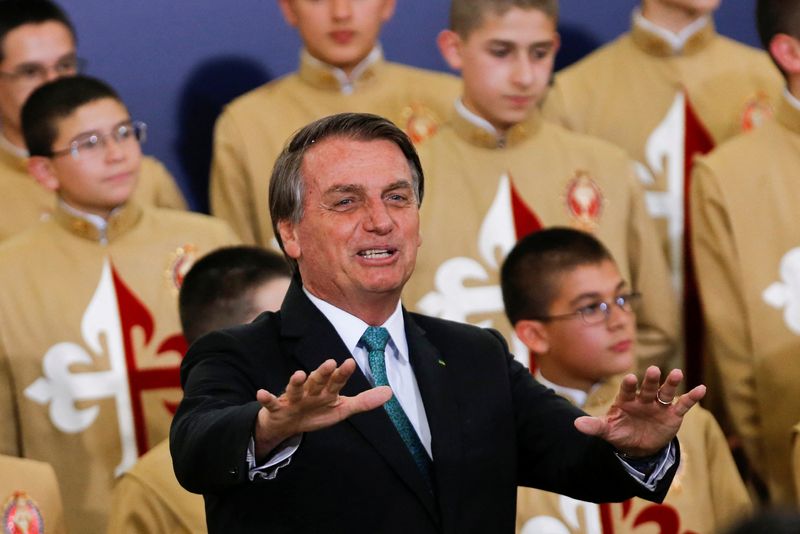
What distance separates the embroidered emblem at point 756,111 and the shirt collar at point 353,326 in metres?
2.47

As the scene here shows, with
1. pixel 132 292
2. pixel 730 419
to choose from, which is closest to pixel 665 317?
→ pixel 730 419

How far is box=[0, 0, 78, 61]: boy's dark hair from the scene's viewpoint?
14.5ft

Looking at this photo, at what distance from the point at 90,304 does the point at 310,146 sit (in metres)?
1.90

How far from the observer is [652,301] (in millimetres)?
4109

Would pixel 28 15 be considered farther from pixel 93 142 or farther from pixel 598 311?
pixel 598 311

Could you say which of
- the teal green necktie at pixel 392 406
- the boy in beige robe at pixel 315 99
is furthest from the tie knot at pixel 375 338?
the boy in beige robe at pixel 315 99

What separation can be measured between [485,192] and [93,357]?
1052 mm

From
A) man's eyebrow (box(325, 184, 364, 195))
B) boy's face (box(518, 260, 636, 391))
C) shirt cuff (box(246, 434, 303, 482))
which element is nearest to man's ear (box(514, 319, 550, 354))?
boy's face (box(518, 260, 636, 391))

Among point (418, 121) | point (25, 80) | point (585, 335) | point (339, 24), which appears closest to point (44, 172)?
point (25, 80)

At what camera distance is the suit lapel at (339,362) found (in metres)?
2.11

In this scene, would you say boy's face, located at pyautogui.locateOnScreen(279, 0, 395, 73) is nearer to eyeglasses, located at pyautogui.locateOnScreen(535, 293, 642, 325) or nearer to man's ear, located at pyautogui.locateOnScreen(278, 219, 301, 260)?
eyeglasses, located at pyautogui.locateOnScreen(535, 293, 642, 325)

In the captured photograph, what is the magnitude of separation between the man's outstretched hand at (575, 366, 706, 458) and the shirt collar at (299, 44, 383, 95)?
2.56 metres

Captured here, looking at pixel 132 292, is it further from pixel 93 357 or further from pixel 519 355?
pixel 519 355

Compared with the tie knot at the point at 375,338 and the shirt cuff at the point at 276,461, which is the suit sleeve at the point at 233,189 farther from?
the shirt cuff at the point at 276,461
